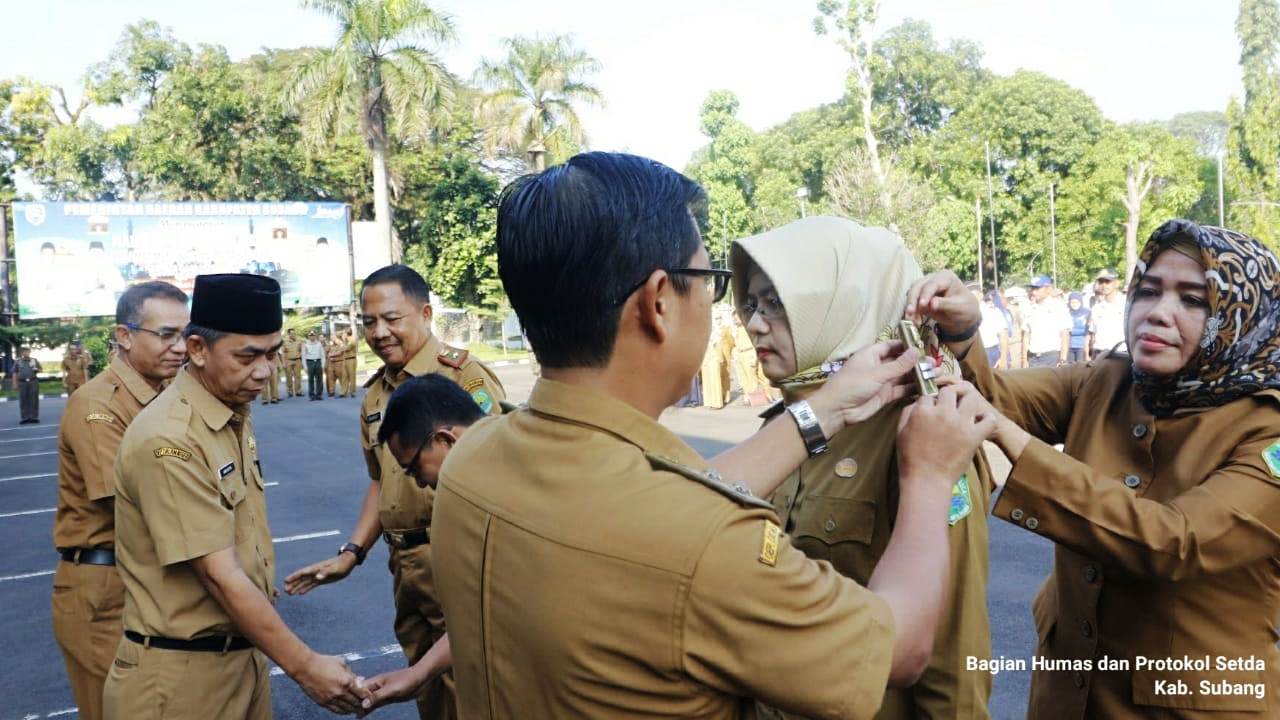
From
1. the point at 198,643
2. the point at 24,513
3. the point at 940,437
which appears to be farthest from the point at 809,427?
the point at 24,513

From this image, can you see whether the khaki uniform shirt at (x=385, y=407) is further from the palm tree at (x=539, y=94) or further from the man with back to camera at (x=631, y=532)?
the palm tree at (x=539, y=94)

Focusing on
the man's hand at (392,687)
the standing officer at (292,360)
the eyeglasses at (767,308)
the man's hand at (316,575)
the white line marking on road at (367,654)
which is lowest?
the white line marking on road at (367,654)

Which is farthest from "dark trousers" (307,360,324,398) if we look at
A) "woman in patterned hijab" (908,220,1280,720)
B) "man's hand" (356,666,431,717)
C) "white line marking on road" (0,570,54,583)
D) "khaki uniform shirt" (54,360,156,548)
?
"woman in patterned hijab" (908,220,1280,720)

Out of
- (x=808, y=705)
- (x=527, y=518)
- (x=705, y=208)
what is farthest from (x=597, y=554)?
(x=705, y=208)

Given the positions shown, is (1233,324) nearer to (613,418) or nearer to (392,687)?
(613,418)

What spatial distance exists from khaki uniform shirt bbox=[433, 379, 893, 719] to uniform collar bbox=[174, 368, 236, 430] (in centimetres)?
182

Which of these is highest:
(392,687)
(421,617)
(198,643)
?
(198,643)

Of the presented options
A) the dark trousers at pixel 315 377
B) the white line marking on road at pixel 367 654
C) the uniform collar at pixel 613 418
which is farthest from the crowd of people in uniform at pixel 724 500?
the dark trousers at pixel 315 377

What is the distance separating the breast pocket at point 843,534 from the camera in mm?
2137

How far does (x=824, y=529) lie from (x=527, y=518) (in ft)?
3.35

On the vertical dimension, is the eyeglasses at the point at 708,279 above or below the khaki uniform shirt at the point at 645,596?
above

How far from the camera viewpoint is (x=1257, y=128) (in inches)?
1779

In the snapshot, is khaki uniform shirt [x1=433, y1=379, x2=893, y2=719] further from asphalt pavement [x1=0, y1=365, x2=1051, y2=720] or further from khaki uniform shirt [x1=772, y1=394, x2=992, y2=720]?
asphalt pavement [x1=0, y1=365, x2=1051, y2=720]

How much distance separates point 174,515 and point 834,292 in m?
1.91
